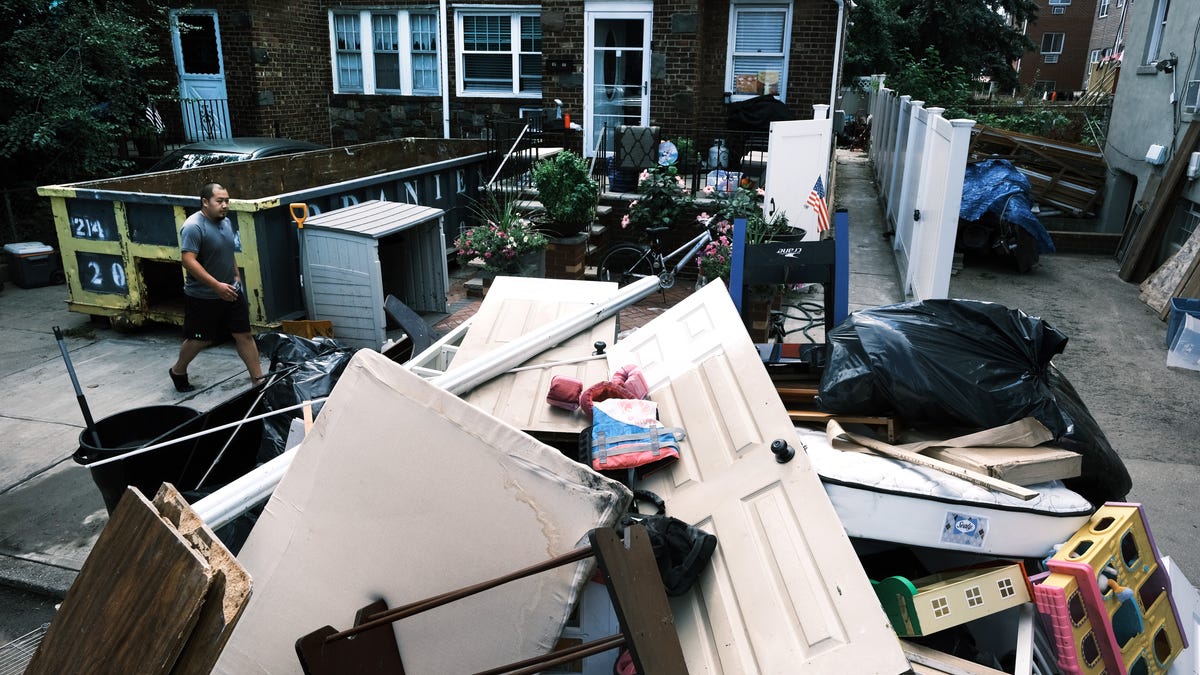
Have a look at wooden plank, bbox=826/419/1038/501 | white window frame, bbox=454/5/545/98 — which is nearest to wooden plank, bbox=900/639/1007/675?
wooden plank, bbox=826/419/1038/501

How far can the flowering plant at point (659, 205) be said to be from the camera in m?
9.36

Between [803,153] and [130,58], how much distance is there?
352 inches

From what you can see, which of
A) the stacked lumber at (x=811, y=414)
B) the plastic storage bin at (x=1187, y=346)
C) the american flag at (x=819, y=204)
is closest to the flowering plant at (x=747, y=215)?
the american flag at (x=819, y=204)

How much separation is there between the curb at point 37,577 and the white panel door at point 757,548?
3.23 meters

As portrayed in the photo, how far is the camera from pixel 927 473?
311 centimetres

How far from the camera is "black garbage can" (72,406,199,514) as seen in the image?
354 centimetres

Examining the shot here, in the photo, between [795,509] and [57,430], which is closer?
[795,509]

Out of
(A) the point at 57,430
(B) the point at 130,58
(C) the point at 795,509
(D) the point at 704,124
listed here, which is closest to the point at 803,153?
(D) the point at 704,124

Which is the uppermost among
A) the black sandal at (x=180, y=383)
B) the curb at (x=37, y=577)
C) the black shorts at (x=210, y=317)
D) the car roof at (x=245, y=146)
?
the car roof at (x=245, y=146)

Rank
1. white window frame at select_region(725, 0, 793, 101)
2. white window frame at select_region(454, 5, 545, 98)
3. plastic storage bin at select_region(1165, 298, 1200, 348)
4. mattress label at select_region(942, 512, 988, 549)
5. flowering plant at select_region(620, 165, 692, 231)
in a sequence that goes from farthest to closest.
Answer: white window frame at select_region(454, 5, 545, 98) → white window frame at select_region(725, 0, 793, 101) → flowering plant at select_region(620, 165, 692, 231) → plastic storage bin at select_region(1165, 298, 1200, 348) → mattress label at select_region(942, 512, 988, 549)

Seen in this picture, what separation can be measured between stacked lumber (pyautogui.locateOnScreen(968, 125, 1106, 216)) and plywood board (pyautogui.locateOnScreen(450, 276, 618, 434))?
11680 millimetres

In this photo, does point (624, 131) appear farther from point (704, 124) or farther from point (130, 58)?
point (130, 58)

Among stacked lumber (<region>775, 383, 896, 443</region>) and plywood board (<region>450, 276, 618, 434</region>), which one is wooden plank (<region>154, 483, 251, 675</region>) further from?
stacked lumber (<region>775, 383, 896, 443</region>)

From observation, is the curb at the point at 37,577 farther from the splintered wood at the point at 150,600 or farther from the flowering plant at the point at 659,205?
the flowering plant at the point at 659,205
